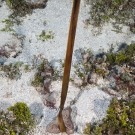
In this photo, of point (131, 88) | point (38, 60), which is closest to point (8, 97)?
point (38, 60)

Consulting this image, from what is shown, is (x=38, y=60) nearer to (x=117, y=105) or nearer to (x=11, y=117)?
(x=11, y=117)

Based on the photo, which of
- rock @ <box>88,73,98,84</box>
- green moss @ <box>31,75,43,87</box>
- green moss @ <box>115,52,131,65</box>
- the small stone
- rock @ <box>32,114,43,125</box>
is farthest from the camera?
green moss @ <box>115,52,131,65</box>

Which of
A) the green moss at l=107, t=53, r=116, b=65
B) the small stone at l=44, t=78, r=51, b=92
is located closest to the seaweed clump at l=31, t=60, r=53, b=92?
the small stone at l=44, t=78, r=51, b=92

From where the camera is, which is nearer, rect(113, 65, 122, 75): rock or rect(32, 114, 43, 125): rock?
rect(32, 114, 43, 125): rock

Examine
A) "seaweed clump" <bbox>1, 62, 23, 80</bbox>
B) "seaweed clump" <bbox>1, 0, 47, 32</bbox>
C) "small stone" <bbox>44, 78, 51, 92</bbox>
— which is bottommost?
"small stone" <bbox>44, 78, 51, 92</bbox>

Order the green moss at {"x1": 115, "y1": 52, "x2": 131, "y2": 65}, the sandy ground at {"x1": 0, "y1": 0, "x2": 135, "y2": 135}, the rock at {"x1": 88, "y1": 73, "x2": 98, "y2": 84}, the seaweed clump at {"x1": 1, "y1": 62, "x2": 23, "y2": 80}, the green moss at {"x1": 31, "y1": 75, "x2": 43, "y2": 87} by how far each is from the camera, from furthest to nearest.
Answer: the green moss at {"x1": 115, "y1": 52, "x2": 131, "y2": 65} < the seaweed clump at {"x1": 1, "y1": 62, "x2": 23, "y2": 80} < the rock at {"x1": 88, "y1": 73, "x2": 98, "y2": 84} < the green moss at {"x1": 31, "y1": 75, "x2": 43, "y2": 87} < the sandy ground at {"x1": 0, "y1": 0, "x2": 135, "y2": 135}

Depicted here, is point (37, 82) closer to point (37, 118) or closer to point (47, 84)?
point (47, 84)

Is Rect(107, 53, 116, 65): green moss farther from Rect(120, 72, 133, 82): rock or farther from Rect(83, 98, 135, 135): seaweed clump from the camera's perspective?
Rect(83, 98, 135, 135): seaweed clump
